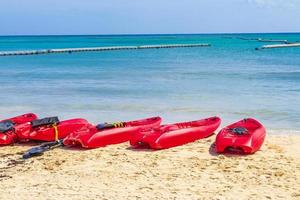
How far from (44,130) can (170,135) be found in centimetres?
235

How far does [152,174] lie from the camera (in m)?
6.86

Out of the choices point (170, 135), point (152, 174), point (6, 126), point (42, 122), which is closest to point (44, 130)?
point (42, 122)

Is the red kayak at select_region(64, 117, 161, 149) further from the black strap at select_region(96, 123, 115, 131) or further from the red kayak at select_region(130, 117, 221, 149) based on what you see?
the red kayak at select_region(130, 117, 221, 149)

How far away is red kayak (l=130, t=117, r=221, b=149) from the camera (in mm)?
8258

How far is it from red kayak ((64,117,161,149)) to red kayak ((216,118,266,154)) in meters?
1.72

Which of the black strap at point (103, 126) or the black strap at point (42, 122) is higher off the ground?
the black strap at point (42, 122)

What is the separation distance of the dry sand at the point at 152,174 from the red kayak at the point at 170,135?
18cm

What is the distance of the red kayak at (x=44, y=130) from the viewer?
891cm

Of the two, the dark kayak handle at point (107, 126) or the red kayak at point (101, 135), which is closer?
the red kayak at point (101, 135)

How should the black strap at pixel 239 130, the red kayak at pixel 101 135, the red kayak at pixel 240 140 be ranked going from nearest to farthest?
the red kayak at pixel 240 140
the black strap at pixel 239 130
the red kayak at pixel 101 135

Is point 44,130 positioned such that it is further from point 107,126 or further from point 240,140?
point 240,140

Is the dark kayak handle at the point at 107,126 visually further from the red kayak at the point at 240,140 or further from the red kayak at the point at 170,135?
the red kayak at the point at 240,140

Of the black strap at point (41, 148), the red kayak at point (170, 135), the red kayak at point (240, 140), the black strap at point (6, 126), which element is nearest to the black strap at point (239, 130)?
the red kayak at point (240, 140)

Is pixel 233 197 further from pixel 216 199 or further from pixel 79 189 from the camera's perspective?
pixel 79 189
